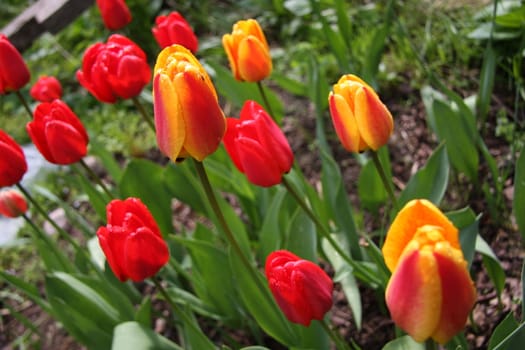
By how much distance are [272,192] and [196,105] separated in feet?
3.36

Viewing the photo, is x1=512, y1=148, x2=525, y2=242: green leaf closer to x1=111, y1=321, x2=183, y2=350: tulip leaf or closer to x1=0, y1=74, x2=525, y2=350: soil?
x1=0, y1=74, x2=525, y2=350: soil

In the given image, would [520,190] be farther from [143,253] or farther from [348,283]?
[143,253]

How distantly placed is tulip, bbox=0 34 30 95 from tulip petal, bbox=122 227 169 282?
27.0 inches

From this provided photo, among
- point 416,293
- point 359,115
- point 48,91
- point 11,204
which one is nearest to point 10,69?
point 48,91

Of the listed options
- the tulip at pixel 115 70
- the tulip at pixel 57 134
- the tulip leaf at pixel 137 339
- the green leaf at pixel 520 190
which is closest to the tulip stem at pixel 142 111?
the tulip at pixel 115 70

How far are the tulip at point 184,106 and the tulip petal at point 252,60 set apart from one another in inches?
21.3

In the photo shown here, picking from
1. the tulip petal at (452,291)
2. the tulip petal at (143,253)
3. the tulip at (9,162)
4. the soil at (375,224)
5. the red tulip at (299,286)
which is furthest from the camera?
the soil at (375,224)

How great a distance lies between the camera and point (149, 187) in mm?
2021

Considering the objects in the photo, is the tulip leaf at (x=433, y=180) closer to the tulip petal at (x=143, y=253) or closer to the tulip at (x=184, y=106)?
the tulip petal at (x=143, y=253)

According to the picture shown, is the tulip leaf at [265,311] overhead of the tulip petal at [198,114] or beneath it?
beneath

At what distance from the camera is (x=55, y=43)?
165 inches

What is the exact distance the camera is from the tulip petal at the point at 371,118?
3.50 ft

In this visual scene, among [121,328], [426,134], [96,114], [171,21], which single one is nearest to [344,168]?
[426,134]

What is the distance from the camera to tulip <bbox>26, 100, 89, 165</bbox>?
1439 millimetres
